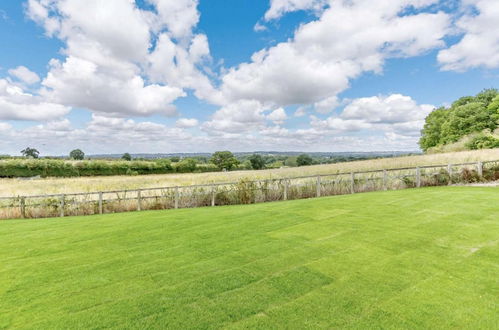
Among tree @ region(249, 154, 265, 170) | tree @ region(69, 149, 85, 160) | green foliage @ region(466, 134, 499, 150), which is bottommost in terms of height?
tree @ region(249, 154, 265, 170)

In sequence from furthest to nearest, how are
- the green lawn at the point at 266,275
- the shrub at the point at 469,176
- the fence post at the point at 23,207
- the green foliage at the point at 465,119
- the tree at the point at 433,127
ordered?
the tree at the point at 433,127 < the green foliage at the point at 465,119 < the shrub at the point at 469,176 < the fence post at the point at 23,207 < the green lawn at the point at 266,275

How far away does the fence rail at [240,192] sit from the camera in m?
12.1

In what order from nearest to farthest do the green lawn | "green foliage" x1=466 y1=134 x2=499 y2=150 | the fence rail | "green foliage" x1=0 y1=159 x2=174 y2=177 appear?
the green lawn, the fence rail, "green foliage" x1=466 y1=134 x2=499 y2=150, "green foliage" x1=0 y1=159 x2=174 y2=177

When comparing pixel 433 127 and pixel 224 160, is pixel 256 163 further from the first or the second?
pixel 433 127

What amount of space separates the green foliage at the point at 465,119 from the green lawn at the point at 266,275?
41.7 metres

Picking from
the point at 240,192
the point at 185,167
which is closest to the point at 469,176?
the point at 240,192

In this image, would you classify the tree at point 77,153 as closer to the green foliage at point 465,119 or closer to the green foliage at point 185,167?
the green foliage at point 185,167

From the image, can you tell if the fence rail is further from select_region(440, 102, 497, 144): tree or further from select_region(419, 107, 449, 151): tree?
select_region(419, 107, 449, 151): tree

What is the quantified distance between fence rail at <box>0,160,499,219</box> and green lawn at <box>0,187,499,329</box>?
543 cm

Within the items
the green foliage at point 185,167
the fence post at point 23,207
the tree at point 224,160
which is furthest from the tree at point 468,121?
the tree at point 224,160

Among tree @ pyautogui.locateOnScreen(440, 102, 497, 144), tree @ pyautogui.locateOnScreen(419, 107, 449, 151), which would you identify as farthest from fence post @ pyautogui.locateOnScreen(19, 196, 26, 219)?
tree @ pyautogui.locateOnScreen(419, 107, 449, 151)

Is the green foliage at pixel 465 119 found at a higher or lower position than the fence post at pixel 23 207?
higher

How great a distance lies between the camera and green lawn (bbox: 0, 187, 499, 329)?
2957mm

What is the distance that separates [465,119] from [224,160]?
62881 millimetres
